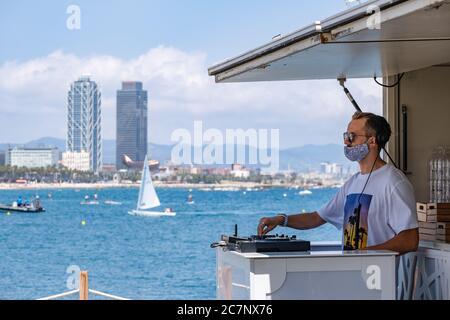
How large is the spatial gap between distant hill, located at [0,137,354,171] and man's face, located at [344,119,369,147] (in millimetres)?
64205

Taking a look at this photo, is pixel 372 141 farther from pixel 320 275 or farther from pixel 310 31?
pixel 320 275

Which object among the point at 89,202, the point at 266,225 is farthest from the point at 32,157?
the point at 266,225

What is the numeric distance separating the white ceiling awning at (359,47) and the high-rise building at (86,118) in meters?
64.4

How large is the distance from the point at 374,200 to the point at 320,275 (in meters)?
0.70

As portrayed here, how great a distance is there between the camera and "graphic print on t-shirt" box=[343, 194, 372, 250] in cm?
532

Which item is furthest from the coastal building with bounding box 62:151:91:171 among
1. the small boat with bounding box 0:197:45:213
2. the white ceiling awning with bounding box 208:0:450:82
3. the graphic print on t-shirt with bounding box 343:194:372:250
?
the graphic print on t-shirt with bounding box 343:194:372:250

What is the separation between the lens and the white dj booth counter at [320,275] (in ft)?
15.4

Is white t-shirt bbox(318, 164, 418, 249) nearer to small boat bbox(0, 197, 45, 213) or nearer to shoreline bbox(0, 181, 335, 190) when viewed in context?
small boat bbox(0, 197, 45, 213)

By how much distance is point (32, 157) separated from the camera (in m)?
71.5

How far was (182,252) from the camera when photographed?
51.6 metres

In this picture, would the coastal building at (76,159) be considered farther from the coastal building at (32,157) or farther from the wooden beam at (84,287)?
the wooden beam at (84,287)
